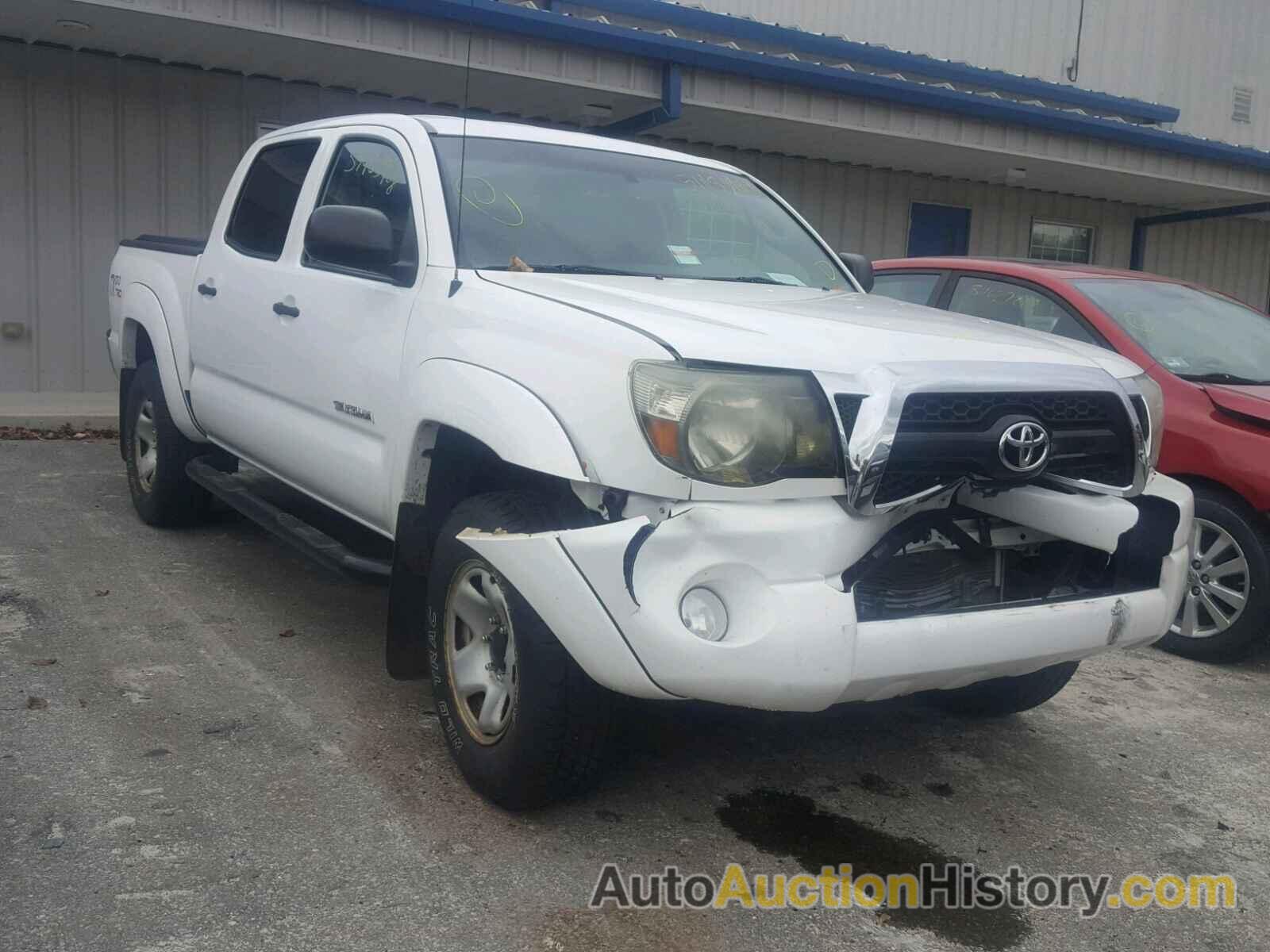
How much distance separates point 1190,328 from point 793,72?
531 cm

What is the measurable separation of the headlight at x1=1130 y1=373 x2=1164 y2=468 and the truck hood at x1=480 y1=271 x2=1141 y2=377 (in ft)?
0.17

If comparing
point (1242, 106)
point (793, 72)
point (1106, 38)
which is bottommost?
point (793, 72)

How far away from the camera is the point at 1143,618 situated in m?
3.32

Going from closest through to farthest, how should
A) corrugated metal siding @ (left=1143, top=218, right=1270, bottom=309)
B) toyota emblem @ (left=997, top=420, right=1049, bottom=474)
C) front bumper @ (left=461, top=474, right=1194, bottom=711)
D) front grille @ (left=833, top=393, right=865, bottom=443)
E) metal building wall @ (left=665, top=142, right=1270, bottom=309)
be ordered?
front bumper @ (left=461, top=474, right=1194, bottom=711) → front grille @ (left=833, top=393, right=865, bottom=443) → toyota emblem @ (left=997, top=420, right=1049, bottom=474) → metal building wall @ (left=665, top=142, right=1270, bottom=309) → corrugated metal siding @ (left=1143, top=218, right=1270, bottom=309)

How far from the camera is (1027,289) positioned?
5.91 metres

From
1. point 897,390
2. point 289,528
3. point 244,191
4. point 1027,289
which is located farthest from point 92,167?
point 897,390

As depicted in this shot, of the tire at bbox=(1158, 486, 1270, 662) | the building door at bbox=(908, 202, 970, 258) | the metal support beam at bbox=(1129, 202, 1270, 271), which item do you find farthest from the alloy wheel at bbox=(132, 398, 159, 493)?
the metal support beam at bbox=(1129, 202, 1270, 271)

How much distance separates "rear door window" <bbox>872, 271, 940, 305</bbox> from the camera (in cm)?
644

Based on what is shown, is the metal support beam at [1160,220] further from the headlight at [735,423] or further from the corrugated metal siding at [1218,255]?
the headlight at [735,423]

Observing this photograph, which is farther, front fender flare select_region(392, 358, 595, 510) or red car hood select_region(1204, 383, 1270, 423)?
red car hood select_region(1204, 383, 1270, 423)

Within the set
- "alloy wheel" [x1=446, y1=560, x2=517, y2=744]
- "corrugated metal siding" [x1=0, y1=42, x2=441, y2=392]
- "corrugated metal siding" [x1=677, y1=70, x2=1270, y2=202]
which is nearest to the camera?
"alloy wheel" [x1=446, y1=560, x2=517, y2=744]

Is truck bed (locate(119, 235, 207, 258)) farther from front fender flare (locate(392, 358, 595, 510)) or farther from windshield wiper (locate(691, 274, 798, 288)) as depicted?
windshield wiper (locate(691, 274, 798, 288))

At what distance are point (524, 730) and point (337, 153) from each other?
2580 mm

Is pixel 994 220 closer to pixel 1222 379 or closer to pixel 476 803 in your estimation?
pixel 1222 379
